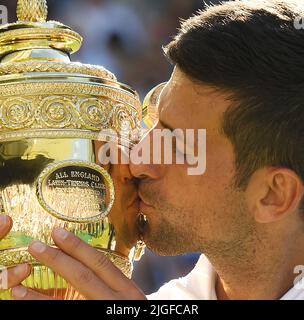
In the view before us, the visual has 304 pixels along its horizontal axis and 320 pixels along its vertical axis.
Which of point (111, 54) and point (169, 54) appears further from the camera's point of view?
point (111, 54)

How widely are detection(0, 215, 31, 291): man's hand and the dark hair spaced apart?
0.48 m

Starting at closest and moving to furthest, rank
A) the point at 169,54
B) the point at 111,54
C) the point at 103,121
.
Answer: the point at 103,121, the point at 169,54, the point at 111,54

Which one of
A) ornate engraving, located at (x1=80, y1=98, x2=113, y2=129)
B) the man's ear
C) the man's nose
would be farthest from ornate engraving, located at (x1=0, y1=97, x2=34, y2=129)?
the man's ear

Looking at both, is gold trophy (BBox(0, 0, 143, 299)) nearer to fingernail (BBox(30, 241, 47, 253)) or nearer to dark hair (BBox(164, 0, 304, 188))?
fingernail (BBox(30, 241, 47, 253))

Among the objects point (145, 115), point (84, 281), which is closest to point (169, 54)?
point (145, 115)

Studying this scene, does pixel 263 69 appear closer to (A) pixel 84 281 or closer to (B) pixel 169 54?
(B) pixel 169 54

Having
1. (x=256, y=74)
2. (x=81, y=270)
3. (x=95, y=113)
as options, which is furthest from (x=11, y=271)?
(x=256, y=74)

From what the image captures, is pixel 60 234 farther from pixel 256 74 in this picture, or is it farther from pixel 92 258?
pixel 256 74

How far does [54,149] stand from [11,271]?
24 centimetres

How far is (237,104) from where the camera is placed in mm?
1768

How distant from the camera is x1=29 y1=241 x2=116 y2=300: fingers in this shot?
1.54 metres

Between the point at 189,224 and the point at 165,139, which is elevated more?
the point at 165,139

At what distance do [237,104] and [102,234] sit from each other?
0.39 m

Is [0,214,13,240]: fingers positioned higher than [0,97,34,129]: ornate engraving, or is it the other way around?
[0,97,34,129]: ornate engraving
